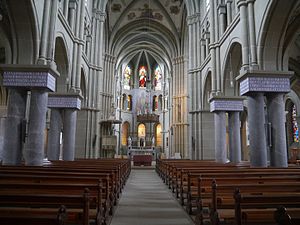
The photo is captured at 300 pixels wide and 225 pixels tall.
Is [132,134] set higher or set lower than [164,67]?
lower

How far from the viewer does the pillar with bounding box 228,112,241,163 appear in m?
14.1

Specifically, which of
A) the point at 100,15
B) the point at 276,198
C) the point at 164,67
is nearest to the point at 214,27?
the point at 100,15

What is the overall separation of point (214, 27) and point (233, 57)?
8.17 ft

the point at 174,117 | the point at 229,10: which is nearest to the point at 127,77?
the point at 174,117

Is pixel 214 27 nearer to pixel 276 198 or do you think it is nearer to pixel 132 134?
pixel 276 198

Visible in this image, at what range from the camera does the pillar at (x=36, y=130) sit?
29.4ft

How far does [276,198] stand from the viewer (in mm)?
3150

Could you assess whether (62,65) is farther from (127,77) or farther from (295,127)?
(127,77)

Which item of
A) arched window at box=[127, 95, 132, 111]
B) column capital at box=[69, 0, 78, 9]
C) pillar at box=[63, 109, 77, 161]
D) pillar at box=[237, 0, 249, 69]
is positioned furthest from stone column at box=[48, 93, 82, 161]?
arched window at box=[127, 95, 132, 111]

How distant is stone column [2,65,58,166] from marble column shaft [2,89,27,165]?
0.14 metres

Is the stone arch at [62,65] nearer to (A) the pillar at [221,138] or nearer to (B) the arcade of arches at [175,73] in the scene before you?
(B) the arcade of arches at [175,73]

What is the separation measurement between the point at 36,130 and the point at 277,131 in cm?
842

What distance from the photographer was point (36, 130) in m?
9.13

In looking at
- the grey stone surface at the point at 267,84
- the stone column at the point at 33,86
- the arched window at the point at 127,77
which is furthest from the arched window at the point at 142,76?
the stone column at the point at 33,86
